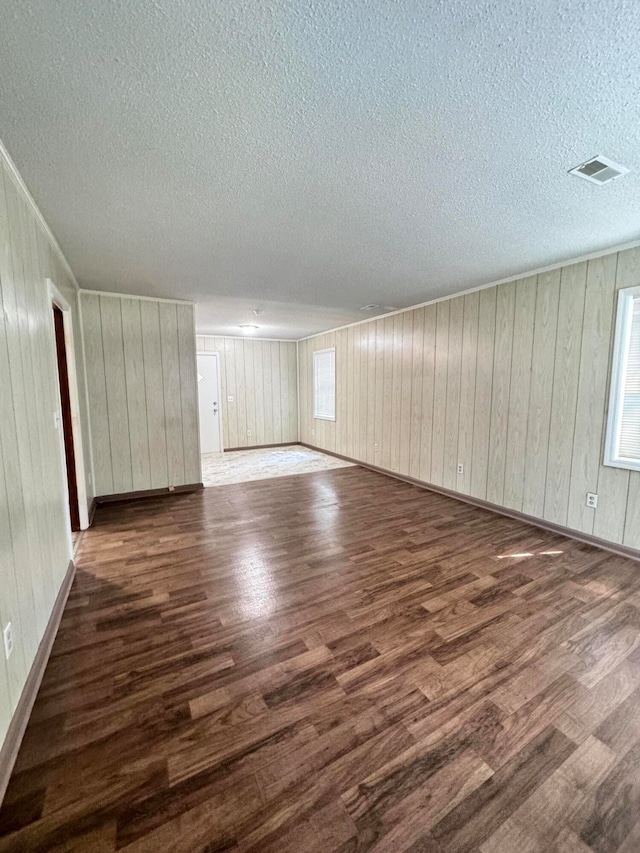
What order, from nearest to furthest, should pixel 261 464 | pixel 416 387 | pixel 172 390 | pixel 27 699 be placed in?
pixel 27 699, pixel 172 390, pixel 416 387, pixel 261 464

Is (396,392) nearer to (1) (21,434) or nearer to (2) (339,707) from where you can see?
(2) (339,707)

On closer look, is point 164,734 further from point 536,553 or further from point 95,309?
point 95,309

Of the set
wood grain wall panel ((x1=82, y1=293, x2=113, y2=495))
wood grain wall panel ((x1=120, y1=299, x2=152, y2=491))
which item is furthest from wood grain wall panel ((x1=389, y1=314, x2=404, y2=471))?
wood grain wall panel ((x1=82, y1=293, x2=113, y2=495))

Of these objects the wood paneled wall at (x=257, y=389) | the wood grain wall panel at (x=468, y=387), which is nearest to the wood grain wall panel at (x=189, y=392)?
the wood paneled wall at (x=257, y=389)

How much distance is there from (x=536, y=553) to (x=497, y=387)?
5.67 ft

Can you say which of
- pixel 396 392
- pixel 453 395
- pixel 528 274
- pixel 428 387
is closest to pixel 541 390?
pixel 453 395

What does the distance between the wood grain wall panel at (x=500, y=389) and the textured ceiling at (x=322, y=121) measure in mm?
883

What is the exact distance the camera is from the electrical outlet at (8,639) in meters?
1.34

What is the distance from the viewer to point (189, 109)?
137cm

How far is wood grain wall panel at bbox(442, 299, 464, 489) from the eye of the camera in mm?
4219

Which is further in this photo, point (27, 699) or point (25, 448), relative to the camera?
point (25, 448)

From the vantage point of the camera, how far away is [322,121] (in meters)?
1.44

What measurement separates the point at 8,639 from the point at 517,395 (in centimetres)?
411

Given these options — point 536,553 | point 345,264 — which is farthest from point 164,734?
point 345,264
